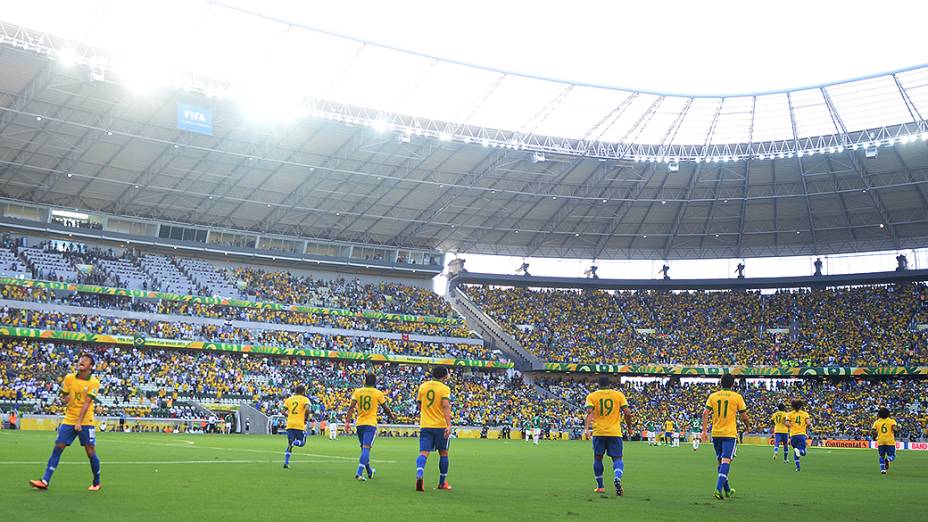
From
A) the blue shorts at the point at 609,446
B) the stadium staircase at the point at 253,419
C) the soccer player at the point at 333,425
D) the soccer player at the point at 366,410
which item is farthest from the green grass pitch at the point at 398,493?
the stadium staircase at the point at 253,419

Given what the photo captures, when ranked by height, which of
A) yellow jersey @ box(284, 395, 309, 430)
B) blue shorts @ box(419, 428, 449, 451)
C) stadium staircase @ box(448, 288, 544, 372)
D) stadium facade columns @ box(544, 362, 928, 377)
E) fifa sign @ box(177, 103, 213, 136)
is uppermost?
fifa sign @ box(177, 103, 213, 136)

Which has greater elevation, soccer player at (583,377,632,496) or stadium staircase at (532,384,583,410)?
stadium staircase at (532,384,583,410)

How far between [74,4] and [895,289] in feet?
207

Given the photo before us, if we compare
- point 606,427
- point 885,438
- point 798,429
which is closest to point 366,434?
point 606,427

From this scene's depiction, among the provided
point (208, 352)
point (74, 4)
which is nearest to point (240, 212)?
point (208, 352)

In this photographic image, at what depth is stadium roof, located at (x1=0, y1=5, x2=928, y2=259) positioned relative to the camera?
45.7 m

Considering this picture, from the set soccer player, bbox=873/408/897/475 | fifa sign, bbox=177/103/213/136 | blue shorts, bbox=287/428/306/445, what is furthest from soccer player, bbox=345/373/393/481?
fifa sign, bbox=177/103/213/136

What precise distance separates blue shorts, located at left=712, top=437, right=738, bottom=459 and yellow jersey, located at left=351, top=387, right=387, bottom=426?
6.27 m

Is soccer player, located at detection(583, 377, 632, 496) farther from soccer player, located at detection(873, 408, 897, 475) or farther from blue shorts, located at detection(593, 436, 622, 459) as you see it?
soccer player, located at detection(873, 408, 897, 475)

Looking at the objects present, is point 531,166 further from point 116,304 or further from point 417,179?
point 116,304

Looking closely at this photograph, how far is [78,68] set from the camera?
43156mm

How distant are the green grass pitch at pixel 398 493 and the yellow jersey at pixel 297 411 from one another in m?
1.06

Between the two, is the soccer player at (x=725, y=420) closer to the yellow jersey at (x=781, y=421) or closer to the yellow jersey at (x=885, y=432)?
the yellow jersey at (x=885, y=432)

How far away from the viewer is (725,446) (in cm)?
1528
